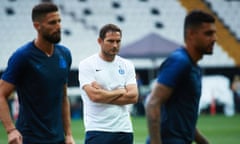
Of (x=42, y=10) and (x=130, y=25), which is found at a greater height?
(x=42, y=10)

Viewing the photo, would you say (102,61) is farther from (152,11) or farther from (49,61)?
(152,11)

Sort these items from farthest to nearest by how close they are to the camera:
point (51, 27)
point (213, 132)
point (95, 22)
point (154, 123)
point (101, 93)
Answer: point (95, 22) → point (213, 132) → point (101, 93) → point (51, 27) → point (154, 123)

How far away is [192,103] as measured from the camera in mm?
5418

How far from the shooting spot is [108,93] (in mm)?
7504

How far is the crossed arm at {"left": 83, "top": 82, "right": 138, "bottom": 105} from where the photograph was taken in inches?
295

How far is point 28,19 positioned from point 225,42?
919 cm

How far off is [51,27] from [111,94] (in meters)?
1.65

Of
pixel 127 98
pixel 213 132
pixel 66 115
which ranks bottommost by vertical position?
pixel 213 132

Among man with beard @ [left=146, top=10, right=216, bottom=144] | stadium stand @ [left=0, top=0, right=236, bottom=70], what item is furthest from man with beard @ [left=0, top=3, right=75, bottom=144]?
stadium stand @ [left=0, top=0, right=236, bottom=70]

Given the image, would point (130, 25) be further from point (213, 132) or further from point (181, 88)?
point (181, 88)


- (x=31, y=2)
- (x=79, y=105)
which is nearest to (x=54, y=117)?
(x=79, y=105)

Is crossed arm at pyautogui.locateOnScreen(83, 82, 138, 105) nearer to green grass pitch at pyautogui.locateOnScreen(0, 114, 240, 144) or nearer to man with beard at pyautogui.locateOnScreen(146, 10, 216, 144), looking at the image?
man with beard at pyautogui.locateOnScreen(146, 10, 216, 144)

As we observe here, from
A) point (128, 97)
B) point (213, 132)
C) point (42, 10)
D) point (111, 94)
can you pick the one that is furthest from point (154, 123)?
point (213, 132)

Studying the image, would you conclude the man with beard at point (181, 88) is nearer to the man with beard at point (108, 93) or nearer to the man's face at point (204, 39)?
the man's face at point (204, 39)
